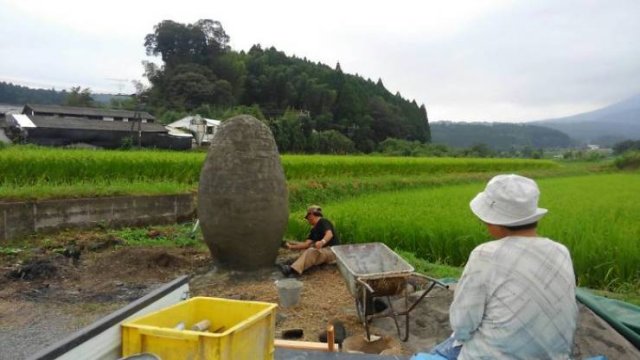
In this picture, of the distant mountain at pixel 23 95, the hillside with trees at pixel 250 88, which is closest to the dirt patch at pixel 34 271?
the hillside with trees at pixel 250 88

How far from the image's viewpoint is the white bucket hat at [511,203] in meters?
2.64

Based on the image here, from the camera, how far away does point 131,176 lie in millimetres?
13125

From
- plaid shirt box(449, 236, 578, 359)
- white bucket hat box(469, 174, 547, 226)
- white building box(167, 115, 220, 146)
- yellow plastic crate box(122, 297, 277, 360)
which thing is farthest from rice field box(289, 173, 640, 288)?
white building box(167, 115, 220, 146)

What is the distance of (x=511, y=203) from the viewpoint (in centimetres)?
265

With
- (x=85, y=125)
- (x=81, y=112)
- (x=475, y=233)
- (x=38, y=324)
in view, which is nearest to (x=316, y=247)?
(x=475, y=233)

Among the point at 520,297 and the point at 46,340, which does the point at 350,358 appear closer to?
the point at 520,297

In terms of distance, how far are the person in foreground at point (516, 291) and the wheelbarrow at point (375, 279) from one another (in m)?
1.88

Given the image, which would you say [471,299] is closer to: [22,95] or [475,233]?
[475,233]

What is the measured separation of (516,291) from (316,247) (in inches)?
185

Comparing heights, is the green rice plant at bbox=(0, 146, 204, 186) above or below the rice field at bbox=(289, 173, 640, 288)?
above

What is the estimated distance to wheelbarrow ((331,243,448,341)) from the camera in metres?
4.71

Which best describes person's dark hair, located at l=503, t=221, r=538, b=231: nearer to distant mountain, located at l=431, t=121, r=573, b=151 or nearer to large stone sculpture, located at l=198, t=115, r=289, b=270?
large stone sculpture, located at l=198, t=115, r=289, b=270

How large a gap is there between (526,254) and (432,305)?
301cm

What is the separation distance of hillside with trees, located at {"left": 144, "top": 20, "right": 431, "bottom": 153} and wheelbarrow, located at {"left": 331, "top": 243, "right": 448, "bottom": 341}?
42363 mm
